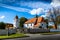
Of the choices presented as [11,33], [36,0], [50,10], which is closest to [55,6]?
Result: [50,10]

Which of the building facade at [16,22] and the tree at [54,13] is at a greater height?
the tree at [54,13]

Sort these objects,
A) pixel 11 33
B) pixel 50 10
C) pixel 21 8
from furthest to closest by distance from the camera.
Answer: pixel 11 33 → pixel 50 10 → pixel 21 8

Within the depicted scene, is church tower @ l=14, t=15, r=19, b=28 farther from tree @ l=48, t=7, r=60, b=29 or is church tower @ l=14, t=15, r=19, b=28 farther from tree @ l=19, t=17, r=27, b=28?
tree @ l=48, t=7, r=60, b=29

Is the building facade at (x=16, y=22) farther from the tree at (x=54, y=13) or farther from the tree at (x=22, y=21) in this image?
the tree at (x=54, y=13)

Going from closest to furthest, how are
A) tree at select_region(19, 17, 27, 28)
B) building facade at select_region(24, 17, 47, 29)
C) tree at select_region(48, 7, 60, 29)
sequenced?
tree at select_region(19, 17, 27, 28), tree at select_region(48, 7, 60, 29), building facade at select_region(24, 17, 47, 29)

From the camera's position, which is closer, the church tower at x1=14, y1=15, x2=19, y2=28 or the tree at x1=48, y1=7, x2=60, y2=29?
the church tower at x1=14, y1=15, x2=19, y2=28

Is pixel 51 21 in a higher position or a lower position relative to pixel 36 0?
lower

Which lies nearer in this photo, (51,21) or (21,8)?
(21,8)

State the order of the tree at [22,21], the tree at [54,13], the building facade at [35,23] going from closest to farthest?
the tree at [22,21]
the tree at [54,13]
the building facade at [35,23]

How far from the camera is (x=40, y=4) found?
812cm

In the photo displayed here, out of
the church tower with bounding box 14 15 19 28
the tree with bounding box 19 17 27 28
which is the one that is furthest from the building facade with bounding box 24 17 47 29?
the church tower with bounding box 14 15 19 28

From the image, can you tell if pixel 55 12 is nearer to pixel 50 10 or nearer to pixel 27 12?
pixel 50 10

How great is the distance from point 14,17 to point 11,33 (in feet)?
7.99

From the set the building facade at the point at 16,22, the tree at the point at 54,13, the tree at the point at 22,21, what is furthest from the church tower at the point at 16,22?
the tree at the point at 54,13
